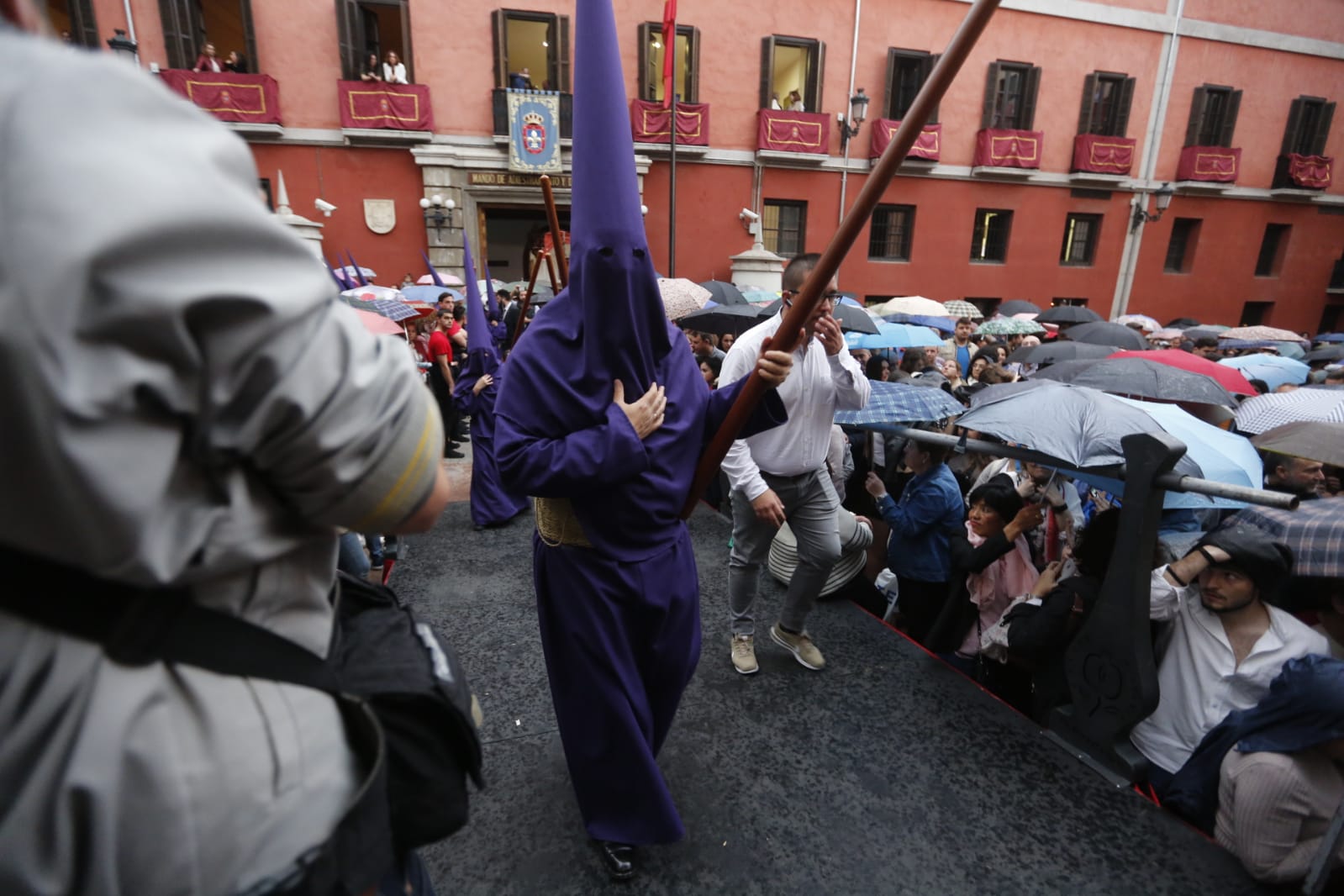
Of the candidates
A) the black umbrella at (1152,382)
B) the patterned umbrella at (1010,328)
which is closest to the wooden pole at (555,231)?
the black umbrella at (1152,382)

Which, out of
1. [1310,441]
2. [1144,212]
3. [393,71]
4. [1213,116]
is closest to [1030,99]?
[1144,212]

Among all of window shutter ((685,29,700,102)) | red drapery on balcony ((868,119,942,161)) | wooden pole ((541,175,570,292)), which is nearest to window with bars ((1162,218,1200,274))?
red drapery on balcony ((868,119,942,161))

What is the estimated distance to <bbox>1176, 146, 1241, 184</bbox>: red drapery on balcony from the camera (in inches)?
681

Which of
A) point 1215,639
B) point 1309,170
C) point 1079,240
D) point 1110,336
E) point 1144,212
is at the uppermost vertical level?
point 1309,170

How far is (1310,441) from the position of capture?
2.84 meters

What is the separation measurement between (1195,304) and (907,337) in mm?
16298

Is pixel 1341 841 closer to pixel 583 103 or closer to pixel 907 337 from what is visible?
pixel 583 103

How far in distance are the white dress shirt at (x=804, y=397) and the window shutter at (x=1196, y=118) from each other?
69.8ft

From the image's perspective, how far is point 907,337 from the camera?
312 inches

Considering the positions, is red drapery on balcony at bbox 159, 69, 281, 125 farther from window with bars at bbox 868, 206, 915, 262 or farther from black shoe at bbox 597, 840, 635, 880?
black shoe at bbox 597, 840, 635, 880

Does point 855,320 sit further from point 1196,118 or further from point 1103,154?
point 1196,118

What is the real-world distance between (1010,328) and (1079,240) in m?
9.63

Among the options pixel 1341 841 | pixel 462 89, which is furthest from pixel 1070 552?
pixel 462 89

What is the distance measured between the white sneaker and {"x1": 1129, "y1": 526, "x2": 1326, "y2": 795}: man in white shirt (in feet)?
4.72
